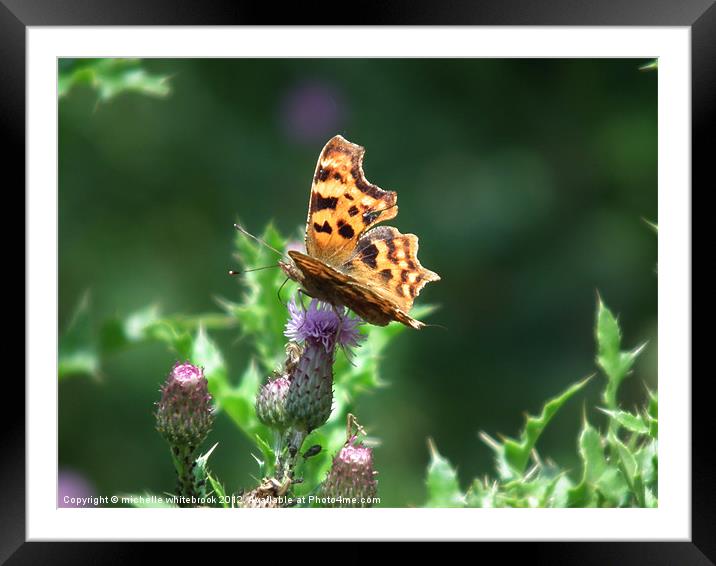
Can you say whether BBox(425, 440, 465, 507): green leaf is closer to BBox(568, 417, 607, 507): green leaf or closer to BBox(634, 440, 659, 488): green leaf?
BBox(568, 417, 607, 507): green leaf

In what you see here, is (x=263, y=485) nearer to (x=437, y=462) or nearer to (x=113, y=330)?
(x=437, y=462)

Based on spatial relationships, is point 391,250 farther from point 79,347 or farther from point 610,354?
point 79,347

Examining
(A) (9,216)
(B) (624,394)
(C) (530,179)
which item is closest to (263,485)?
(A) (9,216)

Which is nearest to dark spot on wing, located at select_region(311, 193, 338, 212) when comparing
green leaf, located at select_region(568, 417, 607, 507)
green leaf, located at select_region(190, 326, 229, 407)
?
green leaf, located at select_region(190, 326, 229, 407)

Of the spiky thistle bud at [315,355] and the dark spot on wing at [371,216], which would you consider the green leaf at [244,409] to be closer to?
the spiky thistle bud at [315,355]
